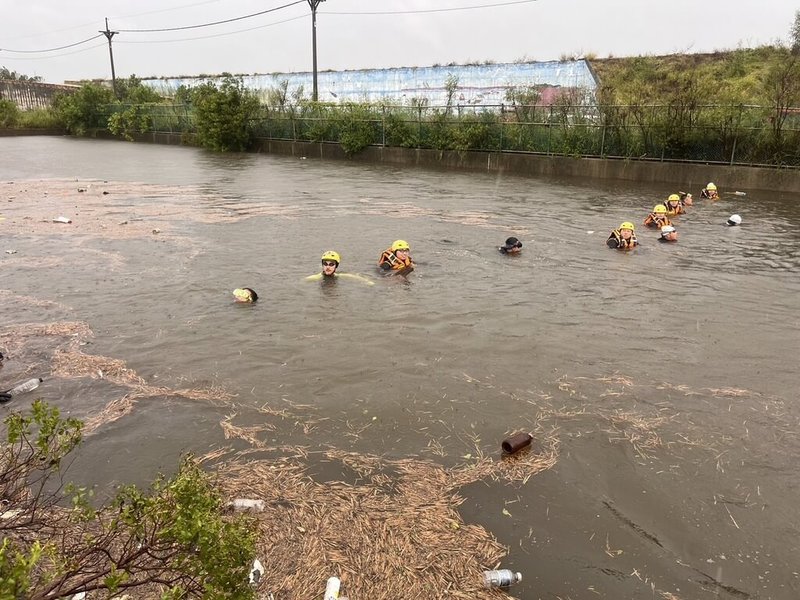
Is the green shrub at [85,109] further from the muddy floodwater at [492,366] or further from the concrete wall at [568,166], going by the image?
the muddy floodwater at [492,366]

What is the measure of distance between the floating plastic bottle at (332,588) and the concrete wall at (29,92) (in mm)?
65235

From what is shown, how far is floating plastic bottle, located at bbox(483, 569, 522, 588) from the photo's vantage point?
139 inches

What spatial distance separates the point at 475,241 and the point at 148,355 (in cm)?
760

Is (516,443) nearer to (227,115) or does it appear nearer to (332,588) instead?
(332,588)

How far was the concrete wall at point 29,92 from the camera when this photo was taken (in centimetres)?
5752

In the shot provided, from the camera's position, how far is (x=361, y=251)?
11625 mm

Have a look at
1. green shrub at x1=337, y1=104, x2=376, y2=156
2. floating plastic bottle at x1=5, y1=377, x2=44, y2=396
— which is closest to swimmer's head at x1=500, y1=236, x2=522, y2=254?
floating plastic bottle at x1=5, y1=377, x2=44, y2=396

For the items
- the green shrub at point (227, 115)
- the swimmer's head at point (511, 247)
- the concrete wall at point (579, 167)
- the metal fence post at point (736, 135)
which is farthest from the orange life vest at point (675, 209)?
the green shrub at point (227, 115)

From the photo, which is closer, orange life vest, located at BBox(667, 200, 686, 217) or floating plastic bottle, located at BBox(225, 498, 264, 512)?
floating plastic bottle, located at BBox(225, 498, 264, 512)

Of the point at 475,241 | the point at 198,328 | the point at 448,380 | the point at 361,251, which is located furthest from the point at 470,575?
the point at 475,241

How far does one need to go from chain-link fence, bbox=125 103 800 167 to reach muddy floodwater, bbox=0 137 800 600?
26.9 ft

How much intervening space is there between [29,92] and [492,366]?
225 ft

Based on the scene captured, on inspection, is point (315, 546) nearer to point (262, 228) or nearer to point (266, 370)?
point (266, 370)

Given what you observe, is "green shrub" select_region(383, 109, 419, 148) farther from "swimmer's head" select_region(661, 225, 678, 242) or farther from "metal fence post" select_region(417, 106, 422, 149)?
"swimmer's head" select_region(661, 225, 678, 242)
